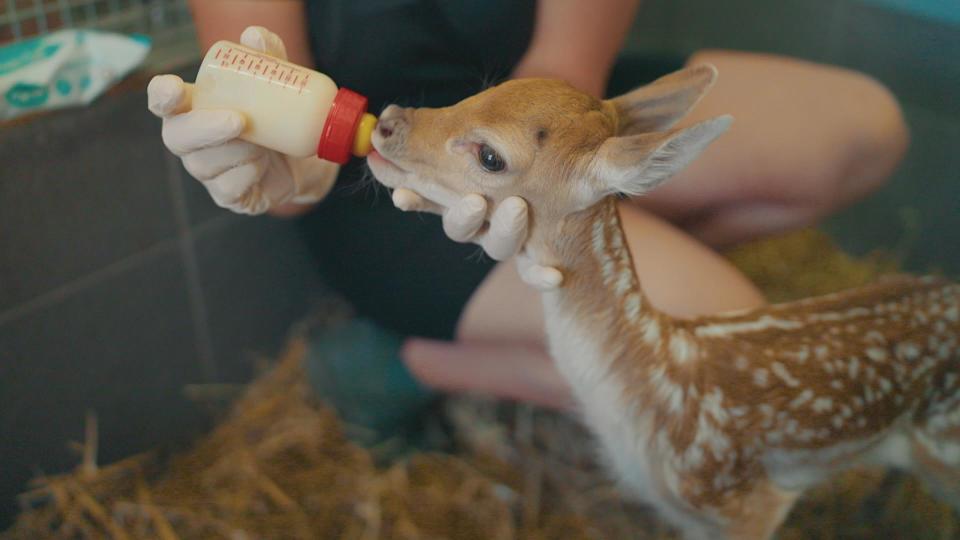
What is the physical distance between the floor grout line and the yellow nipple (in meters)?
0.69

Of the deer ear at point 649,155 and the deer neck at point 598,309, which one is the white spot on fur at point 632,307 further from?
the deer ear at point 649,155

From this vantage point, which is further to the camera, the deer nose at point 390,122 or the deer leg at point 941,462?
the deer leg at point 941,462

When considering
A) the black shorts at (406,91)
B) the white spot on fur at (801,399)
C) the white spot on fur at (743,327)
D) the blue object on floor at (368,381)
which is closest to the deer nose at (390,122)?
the black shorts at (406,91)

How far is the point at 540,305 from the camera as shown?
4.18ft

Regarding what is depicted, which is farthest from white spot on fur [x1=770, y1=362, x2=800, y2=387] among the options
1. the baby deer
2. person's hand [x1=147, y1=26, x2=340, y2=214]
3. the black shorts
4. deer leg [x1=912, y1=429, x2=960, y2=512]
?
person's hand [x1=147, y1=26, x2=340, y2=214]

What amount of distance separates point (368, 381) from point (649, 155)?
3.17 ft

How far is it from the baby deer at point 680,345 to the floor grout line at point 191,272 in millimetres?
700

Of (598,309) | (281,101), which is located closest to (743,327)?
(598,309)

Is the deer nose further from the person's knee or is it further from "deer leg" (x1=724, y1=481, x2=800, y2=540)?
the person's knee

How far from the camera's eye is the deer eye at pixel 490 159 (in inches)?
37.4

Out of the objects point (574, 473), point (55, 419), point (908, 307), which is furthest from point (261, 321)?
point (908, 307)

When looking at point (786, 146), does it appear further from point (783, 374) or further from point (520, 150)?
point (520, 150)

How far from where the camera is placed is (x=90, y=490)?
5.10 ft

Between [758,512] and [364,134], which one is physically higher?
[364,134]
